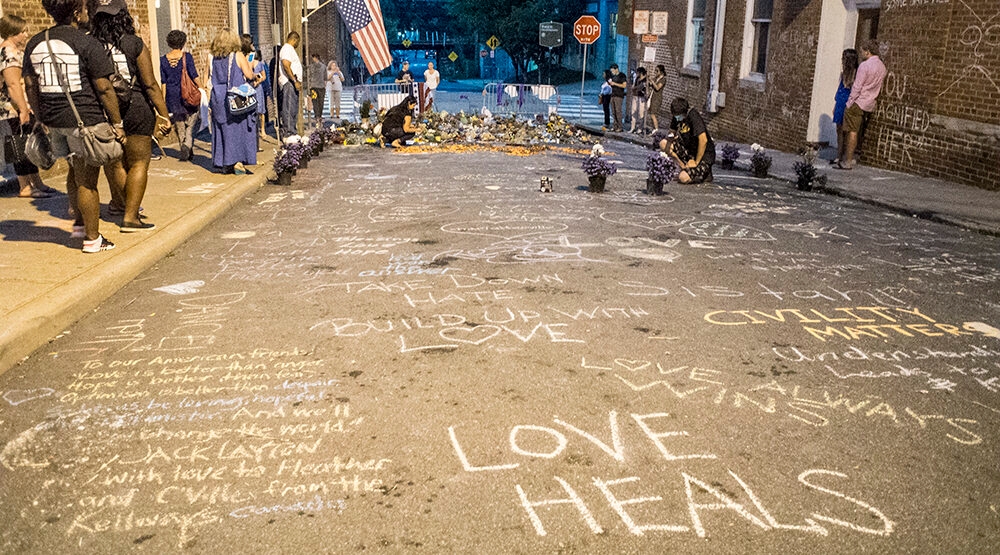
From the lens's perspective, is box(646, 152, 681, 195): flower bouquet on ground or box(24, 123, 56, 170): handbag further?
box(646, 152, 681, 195): flower bouquet on ground

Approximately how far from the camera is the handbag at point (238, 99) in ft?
39.7

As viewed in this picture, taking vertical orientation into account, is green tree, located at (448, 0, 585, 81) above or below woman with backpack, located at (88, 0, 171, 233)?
above

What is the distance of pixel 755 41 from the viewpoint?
2005 cm

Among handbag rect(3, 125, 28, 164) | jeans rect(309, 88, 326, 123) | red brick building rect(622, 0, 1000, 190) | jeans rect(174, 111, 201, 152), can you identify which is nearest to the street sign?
red brick building rect(622, 0, 1000, 190)

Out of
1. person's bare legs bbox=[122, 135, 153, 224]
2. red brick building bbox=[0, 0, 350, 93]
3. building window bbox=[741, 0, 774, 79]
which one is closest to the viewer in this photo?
person's bare legs bbox=[122, 135, 153, 224]

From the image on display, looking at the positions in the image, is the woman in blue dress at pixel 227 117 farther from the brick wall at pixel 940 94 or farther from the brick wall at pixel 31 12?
the brick wall at pixel 940 94

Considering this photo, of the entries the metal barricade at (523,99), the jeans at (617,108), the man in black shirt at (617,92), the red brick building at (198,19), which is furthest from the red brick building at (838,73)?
the red brick building at (198,19)

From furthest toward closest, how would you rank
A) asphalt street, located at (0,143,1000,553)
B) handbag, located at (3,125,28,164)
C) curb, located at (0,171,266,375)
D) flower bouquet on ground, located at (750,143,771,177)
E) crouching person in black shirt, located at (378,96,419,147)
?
1. crouching person in black shirt, located at (378,96,419,147)
2. flower bouquet on ground, located at (750,143,771,177)
3. handbag, located at (3,125,28,164)
4. curb, located at (0,171,266,375)
5. asphalt street, located at (0,143,1000,553)

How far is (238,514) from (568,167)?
11919 millimetres

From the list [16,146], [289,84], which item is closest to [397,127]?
[289,84]

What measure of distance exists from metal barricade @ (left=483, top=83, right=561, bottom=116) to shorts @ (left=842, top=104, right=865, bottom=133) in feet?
45.2

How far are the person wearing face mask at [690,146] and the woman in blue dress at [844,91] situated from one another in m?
3.14

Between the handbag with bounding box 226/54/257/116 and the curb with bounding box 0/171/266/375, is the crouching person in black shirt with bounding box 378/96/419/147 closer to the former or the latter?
the handbag with bounding box 226/54/257/116

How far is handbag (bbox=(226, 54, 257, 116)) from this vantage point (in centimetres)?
1209
